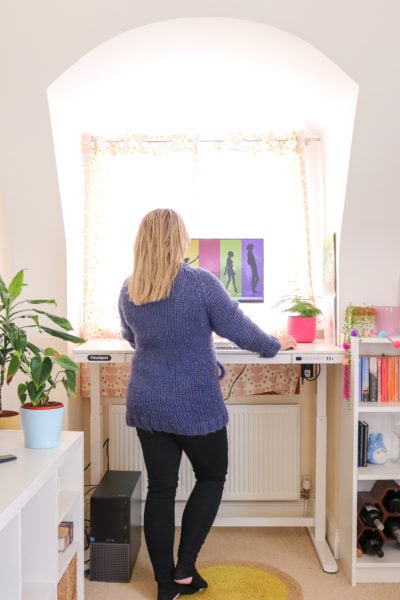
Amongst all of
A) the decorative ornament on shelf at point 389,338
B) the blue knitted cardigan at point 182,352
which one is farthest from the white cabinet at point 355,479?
the blue knitted cardigan at point 182,352

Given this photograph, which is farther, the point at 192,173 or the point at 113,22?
the point at 192,173

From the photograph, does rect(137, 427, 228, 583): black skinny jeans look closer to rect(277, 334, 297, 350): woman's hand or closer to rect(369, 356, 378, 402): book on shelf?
rect(277, 334, 297, 350): woman's hand

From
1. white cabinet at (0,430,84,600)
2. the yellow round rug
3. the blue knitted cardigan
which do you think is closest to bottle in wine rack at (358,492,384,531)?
the yellow round rug

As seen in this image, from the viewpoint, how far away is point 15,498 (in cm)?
142

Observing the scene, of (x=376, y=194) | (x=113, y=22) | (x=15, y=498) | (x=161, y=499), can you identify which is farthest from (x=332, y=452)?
(x=113, y=22)

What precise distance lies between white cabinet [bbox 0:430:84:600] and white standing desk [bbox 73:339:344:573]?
0.56 m

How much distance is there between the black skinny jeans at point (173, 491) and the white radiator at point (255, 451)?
765mm

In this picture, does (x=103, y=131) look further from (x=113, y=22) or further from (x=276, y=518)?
(x=276, y=518)

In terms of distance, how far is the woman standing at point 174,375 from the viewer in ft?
6.86

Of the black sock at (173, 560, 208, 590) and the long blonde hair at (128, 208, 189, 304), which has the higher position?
the long blonde hair at (128, 208, 189, 304)

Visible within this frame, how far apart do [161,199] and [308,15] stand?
1225mm

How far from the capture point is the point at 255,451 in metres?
3.03

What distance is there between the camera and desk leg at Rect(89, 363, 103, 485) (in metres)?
2.85

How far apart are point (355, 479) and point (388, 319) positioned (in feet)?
2.35
